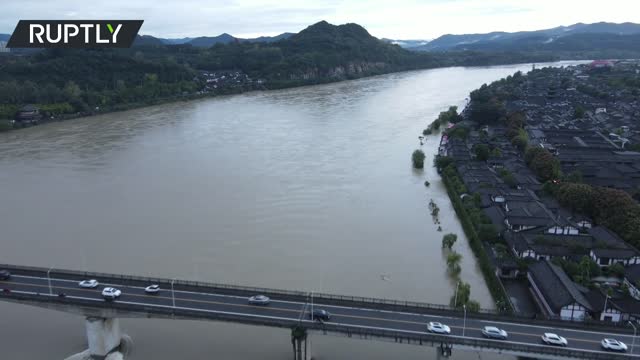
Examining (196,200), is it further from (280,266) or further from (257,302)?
(257,302)

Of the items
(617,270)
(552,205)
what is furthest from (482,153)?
(617,270)

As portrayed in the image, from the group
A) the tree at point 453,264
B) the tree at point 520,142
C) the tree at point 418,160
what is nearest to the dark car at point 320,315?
the tree at point 453,264

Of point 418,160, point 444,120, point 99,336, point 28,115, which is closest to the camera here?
point 99,336

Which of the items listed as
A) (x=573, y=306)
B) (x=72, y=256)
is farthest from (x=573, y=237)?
(x=72, y=256)

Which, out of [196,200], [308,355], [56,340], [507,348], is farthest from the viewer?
[196,200]

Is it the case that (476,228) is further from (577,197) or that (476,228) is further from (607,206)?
(607,206)

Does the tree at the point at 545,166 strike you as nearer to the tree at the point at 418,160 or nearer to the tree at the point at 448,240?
the tree at the point at 418,160
